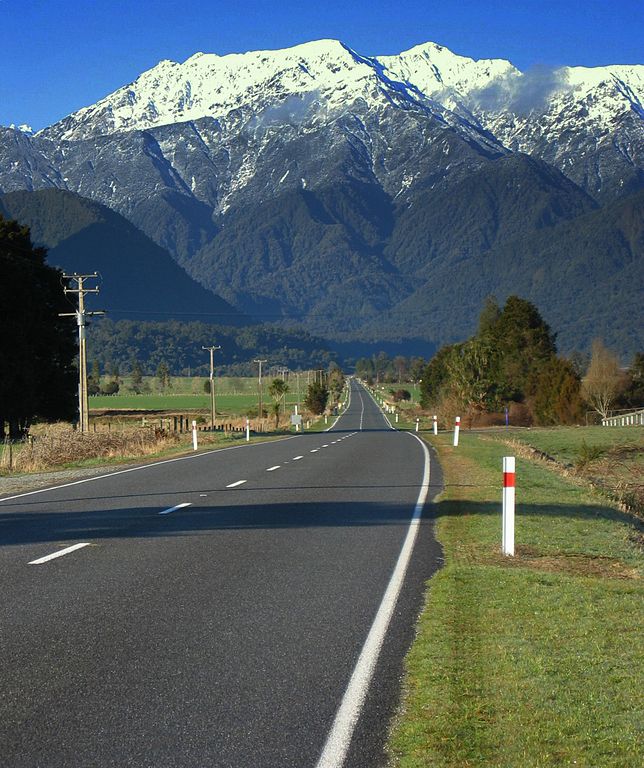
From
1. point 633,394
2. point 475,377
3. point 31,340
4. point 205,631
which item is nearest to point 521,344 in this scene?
point 633,394

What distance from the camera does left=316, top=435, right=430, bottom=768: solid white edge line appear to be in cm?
612

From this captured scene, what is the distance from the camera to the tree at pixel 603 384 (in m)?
109

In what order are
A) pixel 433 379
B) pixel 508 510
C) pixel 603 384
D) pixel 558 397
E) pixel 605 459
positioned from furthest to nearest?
1. pixel 433 379
2. pixel 603 384
3. pixel 558 397
4. pixel 605 459
5. pixel 508 510

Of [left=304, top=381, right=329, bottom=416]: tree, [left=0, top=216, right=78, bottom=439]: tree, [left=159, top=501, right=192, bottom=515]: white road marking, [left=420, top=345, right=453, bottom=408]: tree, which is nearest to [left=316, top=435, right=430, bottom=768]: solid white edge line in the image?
[left=159, top=501, right=192, bottom=515]: white road marking

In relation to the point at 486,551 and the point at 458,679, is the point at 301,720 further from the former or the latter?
the point at 486,551

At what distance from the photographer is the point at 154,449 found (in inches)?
1636

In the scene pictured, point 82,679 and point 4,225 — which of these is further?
point 4,225

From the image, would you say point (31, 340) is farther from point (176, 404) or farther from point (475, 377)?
point (176, 404)

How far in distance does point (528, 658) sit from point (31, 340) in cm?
5331

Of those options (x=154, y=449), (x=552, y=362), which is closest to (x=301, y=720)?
(x=154, y=449)

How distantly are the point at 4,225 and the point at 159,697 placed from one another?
2274 inches

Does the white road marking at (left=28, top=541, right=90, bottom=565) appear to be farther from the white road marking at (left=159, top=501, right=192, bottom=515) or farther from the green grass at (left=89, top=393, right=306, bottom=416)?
the green grass at (left=89, top=393, right=306, bottom=416)

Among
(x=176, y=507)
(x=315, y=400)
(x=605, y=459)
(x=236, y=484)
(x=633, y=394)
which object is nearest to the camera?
(x=176, y=507)

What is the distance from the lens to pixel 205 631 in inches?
349
